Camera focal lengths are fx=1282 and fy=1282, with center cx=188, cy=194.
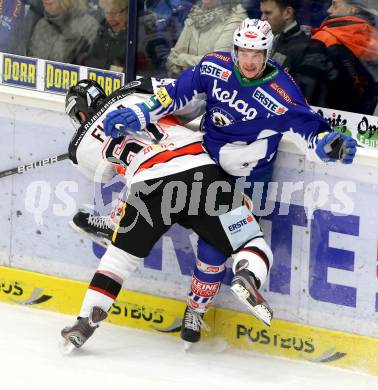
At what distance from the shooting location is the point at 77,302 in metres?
5.72

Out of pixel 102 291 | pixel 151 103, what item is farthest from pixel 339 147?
pixel 102 291

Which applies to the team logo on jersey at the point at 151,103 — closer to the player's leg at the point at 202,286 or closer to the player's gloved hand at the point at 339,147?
the player's leg at the point at 202,286

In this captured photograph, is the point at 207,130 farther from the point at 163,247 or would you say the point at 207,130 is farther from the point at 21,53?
the point at 21,53

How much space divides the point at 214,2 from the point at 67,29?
1007 mm

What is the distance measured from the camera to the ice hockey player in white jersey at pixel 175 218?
508cm

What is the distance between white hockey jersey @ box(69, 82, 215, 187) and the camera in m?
5.17

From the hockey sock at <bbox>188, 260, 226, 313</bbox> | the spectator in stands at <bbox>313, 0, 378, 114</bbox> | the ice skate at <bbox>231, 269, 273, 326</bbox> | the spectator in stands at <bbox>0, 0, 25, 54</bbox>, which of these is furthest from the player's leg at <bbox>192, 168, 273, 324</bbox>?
the spectator in stands at <bbox>0, 0, 25, 54</bbox>

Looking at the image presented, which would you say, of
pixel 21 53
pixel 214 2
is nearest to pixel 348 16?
pixel 214 2

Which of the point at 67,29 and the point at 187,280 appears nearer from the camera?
the point at 187,280

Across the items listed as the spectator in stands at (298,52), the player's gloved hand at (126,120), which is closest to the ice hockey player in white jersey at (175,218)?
the player's gloved hand at (126,120)

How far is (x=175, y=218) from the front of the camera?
5.16 meters

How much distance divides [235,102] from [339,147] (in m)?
0.47

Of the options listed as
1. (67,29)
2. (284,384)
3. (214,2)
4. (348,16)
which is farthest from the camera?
(67,29)

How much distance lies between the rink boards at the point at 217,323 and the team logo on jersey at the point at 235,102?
0.87 m
